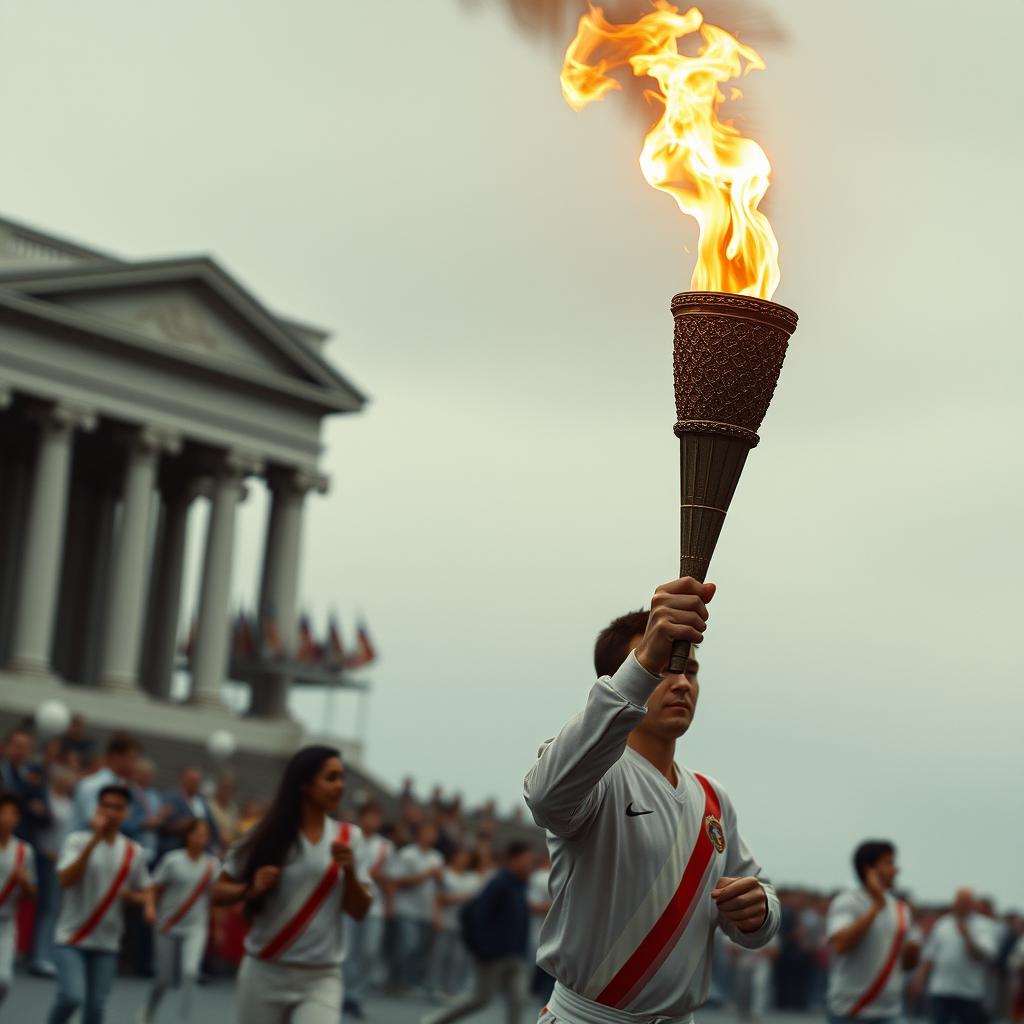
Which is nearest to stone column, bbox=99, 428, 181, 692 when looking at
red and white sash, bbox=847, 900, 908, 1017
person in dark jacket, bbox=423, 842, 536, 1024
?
person in dark jacket, bbox=423, 842, 536, 1024

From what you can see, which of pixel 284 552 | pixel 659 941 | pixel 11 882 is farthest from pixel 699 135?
pixel 284 552

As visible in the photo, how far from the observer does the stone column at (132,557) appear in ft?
164

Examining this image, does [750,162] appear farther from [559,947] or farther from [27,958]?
[27,958]

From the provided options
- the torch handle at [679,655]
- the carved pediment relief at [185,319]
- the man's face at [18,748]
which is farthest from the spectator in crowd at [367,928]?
the carved pediment relief at [185,319]

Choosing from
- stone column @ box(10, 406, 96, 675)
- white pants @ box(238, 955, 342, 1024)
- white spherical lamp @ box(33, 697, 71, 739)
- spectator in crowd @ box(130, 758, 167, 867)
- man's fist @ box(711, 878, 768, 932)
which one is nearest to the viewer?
man's fist @ box(711, 878, 768, 932)

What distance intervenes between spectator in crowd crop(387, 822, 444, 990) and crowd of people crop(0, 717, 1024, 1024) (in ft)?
0.07

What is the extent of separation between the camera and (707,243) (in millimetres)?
5246

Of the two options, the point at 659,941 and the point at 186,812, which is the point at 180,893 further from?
the point at 659,941

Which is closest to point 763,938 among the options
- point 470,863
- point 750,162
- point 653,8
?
point 750,162

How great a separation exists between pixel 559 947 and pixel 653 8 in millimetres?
2514

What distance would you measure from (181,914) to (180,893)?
155mm

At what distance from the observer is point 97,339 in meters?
49.0

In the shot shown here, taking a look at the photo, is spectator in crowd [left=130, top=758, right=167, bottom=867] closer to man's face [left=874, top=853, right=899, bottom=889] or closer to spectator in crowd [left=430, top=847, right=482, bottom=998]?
spectator in crowd [left=430, top=847, right=482, bottom=998]

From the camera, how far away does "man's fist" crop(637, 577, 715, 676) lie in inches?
184
